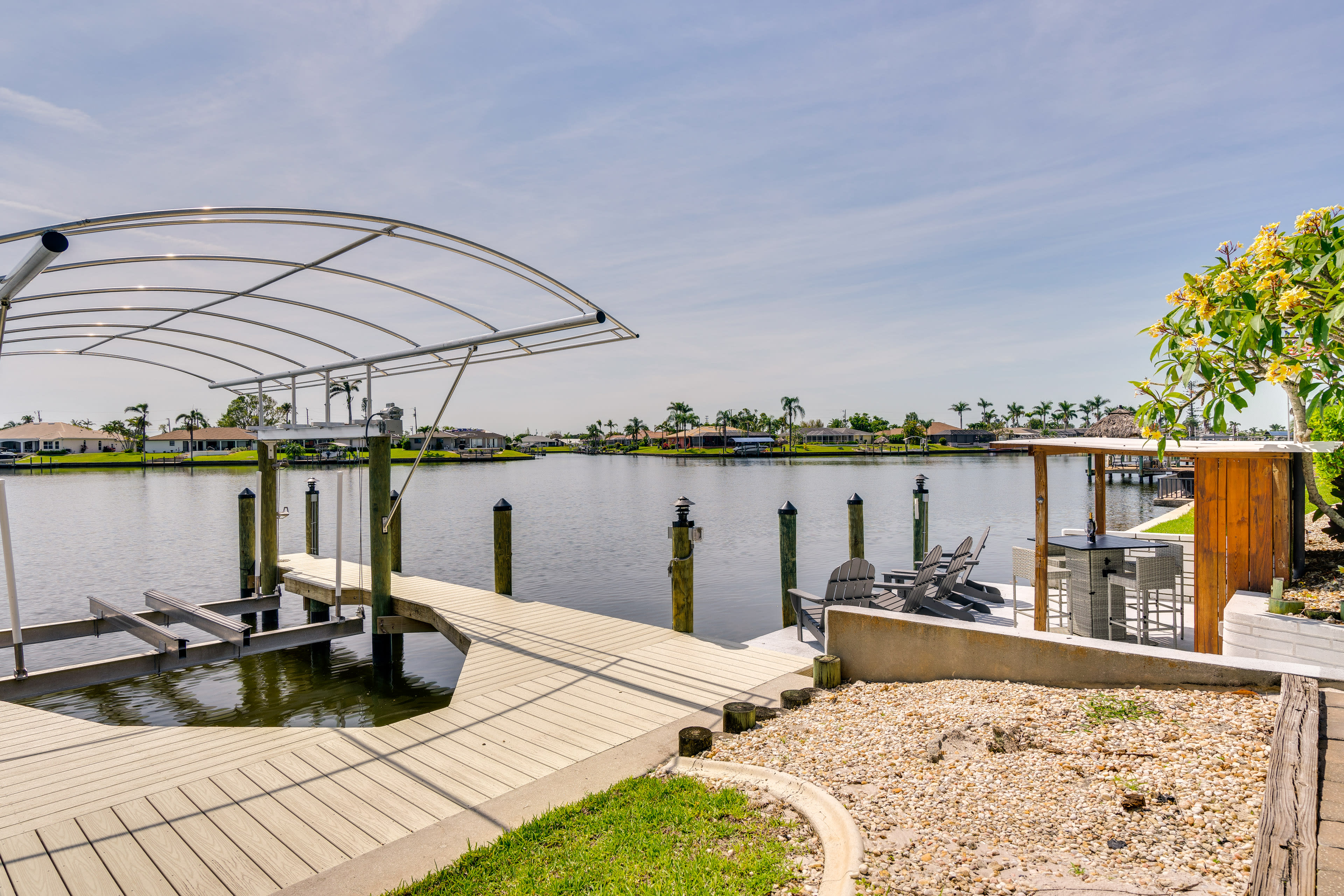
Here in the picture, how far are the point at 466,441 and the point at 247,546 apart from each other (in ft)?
362

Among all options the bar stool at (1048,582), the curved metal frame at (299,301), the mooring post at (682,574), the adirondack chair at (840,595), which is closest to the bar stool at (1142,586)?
the bar stool at (1048,582)

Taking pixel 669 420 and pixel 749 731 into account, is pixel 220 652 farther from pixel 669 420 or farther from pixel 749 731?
pixel 669 420

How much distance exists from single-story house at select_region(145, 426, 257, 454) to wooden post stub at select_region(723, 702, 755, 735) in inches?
4122

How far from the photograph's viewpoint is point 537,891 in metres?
2.85

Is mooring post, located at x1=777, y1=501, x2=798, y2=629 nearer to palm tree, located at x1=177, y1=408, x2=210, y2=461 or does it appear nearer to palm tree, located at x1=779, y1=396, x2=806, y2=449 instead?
palm tree, located at x1=177, y1=408, x2=210, y2=461

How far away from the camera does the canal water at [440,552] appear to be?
859cm

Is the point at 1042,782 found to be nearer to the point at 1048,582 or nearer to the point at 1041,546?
the point at 1041,546

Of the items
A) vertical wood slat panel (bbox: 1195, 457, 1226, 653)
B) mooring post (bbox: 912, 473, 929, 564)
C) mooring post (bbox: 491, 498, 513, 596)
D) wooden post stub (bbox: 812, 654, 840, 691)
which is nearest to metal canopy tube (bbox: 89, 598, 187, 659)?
mooring post (bbox: 491, 498, 513, 596)

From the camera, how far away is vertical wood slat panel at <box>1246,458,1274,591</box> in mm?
5641

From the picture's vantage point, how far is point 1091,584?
6371mm

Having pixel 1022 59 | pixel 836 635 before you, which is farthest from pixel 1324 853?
pixel 1022 59

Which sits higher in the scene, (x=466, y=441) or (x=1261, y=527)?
(x=466, y=441)

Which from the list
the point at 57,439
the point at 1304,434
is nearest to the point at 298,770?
the point at 1304,434

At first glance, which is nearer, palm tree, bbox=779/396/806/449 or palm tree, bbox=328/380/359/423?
palm tree, bbox=328/380/359/423
